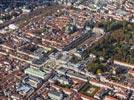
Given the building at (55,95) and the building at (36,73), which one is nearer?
the building at (55,95)

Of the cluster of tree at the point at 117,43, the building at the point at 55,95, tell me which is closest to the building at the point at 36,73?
the building at the point at 55,95

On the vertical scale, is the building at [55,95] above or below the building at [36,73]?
below

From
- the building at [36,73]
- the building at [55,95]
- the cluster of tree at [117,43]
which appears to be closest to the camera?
the building at [55,95]

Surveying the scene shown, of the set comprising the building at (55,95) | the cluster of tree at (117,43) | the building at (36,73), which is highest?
the cluster of tree at (117,43)

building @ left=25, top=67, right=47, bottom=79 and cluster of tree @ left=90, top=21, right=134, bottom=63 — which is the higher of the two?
cluster of tree @ left=90, top=21, right=134, bottom=63

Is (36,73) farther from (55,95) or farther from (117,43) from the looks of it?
(117,43)

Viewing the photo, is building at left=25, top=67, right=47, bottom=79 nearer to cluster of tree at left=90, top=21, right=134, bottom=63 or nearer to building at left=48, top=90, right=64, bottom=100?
building at left=48, top=90, right=64, bottom=100

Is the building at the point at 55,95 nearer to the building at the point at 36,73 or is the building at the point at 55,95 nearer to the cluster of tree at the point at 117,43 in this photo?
the building at the point at 36,73

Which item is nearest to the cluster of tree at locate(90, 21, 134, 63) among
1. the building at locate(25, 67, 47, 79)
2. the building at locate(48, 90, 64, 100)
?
the building at locate(25, 67, 47, 79)

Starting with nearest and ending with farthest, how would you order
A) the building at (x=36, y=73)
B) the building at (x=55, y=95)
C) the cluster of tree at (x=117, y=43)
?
1. the building at (x=55, y=95)
2. the building at (x=36, y=73)
3. the cluster of tree at (x=117, y=43)

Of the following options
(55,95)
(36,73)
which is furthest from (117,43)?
(55,95)

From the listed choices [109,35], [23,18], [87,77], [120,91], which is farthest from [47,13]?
[120,91]
